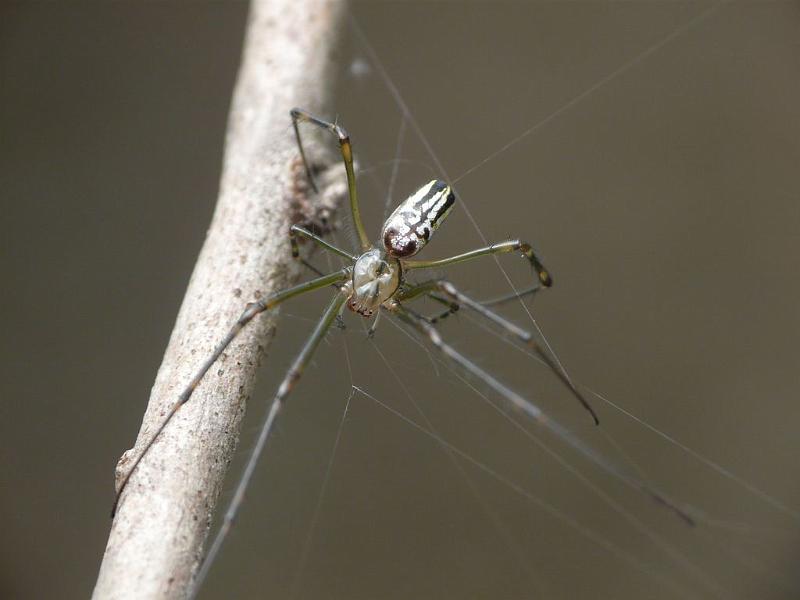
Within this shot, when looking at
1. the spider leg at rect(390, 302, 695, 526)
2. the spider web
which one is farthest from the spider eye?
the spider web

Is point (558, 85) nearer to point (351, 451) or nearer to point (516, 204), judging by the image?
point (516, 204)

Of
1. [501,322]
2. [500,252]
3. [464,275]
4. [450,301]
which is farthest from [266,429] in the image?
[464,275]

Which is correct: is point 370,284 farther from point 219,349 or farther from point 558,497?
point 558,497

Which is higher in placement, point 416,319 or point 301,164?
point 301,164

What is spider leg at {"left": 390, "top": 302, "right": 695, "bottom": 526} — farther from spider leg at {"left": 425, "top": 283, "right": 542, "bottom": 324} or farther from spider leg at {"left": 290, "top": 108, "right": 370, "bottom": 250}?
spider leg at {"left": 290, "top": 108, "right": 370, "bottom": 250}

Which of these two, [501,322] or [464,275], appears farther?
[464,275]

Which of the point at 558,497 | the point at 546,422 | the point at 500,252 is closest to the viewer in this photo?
the point at 546,422

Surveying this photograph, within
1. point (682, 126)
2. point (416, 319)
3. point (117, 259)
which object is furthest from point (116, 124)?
point (682, 126)
